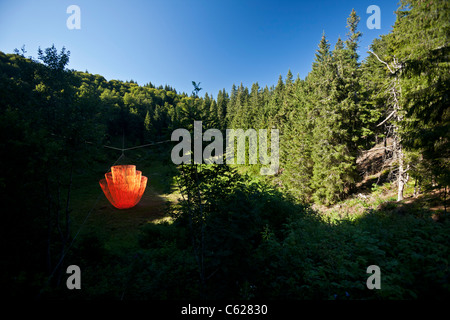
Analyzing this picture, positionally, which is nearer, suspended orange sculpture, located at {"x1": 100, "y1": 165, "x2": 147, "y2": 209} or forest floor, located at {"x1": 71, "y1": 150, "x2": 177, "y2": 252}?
forest floor, located at {"x1": 71, "y1": 150, "x2": 177, "y2": 252}

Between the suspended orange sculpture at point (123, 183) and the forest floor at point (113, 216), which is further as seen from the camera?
the suspended orange sculpture at point (123, 183)

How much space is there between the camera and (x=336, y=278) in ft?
11.7

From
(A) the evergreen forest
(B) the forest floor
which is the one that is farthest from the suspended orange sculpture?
(A) the evergreen forest

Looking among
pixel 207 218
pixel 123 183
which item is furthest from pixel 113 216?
pixel 207 218

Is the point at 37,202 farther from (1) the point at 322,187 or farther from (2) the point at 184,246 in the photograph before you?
(1) the point at 322,187

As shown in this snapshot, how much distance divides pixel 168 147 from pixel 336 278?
460 cm

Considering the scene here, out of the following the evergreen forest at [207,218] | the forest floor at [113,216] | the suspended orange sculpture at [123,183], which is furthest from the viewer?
the suspended orange sculpture at [123,183]

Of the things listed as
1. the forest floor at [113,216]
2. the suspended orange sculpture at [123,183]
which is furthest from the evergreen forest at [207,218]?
the suspended orange sculpture at [123,183]

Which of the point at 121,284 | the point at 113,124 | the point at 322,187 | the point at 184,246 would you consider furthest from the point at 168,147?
the point at 113,124

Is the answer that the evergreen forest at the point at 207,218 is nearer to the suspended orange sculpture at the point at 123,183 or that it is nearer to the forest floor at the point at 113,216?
the forest floor at the point at 113,216

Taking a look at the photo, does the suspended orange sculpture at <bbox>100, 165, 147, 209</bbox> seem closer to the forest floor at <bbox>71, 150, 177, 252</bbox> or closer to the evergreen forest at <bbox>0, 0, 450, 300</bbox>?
the forest floor at <bbox>71, 150, 177, 252</bbox>

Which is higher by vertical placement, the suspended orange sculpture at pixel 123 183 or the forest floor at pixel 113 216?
the suspended orange sculpture at pixel 123 183

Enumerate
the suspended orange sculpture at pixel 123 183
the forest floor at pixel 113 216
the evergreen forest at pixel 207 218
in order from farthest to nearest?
the suspended orange sculpture at pixel 123 183 < the forest floor at pixel 113 216 < the evergreen forest at pixel 207 218

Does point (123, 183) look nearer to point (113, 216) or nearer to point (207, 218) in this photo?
point (113, 216)
